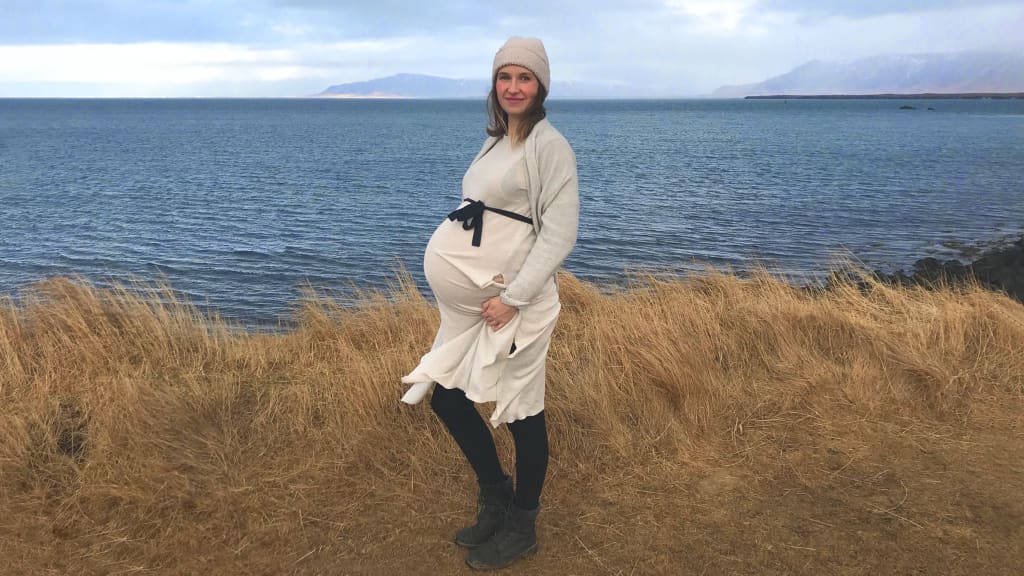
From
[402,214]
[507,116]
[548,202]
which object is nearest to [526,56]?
[507,116]

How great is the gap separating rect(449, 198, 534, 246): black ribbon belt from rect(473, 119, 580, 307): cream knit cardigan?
0.41ft

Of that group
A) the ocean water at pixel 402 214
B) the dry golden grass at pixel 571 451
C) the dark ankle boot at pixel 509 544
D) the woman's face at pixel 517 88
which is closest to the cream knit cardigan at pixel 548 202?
the woman's face at pixel 517 88

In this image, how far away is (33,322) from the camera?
5.69 metres

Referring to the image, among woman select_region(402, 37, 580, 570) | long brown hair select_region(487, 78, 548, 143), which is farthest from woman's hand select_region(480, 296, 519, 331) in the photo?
long brown hair select_region(487, 78, 548, 143)

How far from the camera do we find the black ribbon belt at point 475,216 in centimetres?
274

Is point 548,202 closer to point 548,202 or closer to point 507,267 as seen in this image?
point 548,202

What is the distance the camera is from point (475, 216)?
2.76 metres

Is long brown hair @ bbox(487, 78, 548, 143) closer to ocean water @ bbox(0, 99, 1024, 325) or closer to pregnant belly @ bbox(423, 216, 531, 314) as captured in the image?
pregnant belly @ bbox(423, 216, 531, 314)

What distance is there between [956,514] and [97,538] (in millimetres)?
4086

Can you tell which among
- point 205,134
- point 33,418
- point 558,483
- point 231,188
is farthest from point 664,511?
→ point 205,134

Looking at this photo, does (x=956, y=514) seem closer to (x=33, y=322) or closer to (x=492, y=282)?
(x=492, y=282)

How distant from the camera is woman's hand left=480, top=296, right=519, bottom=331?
2.74 m

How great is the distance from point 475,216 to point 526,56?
0.63 m

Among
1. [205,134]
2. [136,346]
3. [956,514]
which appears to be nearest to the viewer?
[956,514]
